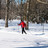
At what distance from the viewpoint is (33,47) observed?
236 inches

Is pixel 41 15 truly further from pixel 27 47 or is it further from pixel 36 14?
pixel 27 47

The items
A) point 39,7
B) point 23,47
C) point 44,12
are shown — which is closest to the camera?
point 23,47

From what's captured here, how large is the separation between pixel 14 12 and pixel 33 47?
29532 millimetres

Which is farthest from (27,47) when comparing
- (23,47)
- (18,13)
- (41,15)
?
(18,13)

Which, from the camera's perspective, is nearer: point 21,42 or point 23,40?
point 21,42

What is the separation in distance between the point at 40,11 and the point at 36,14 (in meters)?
1.38

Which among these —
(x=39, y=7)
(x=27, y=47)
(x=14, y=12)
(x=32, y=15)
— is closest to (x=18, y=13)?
(x=14, y=12)

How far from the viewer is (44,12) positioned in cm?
3169

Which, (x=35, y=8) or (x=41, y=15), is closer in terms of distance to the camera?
(x=41, y=15)

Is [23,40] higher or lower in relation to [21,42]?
lower

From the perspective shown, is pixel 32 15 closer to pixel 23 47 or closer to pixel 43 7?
pixel 43 7

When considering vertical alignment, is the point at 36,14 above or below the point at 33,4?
below

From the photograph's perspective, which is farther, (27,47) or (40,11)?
(40,11)

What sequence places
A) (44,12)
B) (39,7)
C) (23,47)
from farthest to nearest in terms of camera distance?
(39,7) < (44,12) < (23,47)
